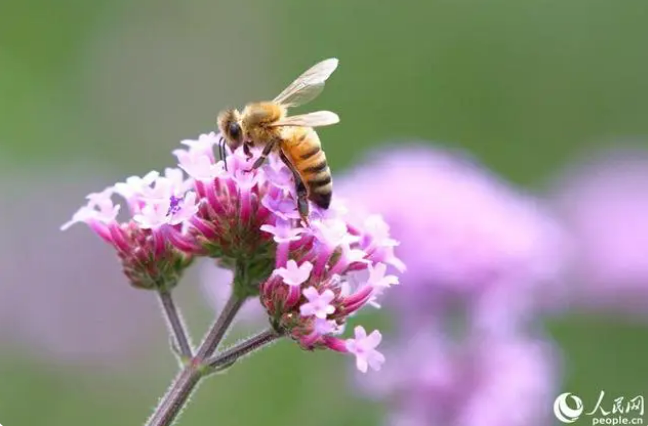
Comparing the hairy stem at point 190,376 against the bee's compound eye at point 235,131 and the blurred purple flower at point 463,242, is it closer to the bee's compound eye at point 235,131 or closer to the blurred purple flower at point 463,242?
the bee's compound eye at point 235,131

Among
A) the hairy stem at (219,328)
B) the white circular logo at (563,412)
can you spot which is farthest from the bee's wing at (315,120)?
the white circular logo at (563,412)

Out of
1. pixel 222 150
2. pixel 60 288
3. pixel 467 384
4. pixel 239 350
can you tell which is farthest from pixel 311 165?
pixel 60 288

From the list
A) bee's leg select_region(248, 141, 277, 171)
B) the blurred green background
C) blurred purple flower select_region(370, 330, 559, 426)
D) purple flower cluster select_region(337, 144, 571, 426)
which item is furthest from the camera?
the blurred green background

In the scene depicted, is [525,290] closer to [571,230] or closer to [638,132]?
[571,230]

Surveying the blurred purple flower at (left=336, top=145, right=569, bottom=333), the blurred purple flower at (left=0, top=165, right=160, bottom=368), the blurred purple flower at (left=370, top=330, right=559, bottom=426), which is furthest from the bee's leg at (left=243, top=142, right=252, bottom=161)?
the blurred purple flower at (left=0, top=165, right=160, bottom=368)

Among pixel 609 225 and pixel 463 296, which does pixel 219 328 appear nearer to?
pixel 463 296

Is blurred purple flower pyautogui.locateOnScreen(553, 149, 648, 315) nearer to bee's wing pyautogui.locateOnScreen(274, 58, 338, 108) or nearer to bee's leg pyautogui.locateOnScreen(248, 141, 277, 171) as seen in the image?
bee's wing pyautogui.locateOnScreen(274, 58, 338, 108)
